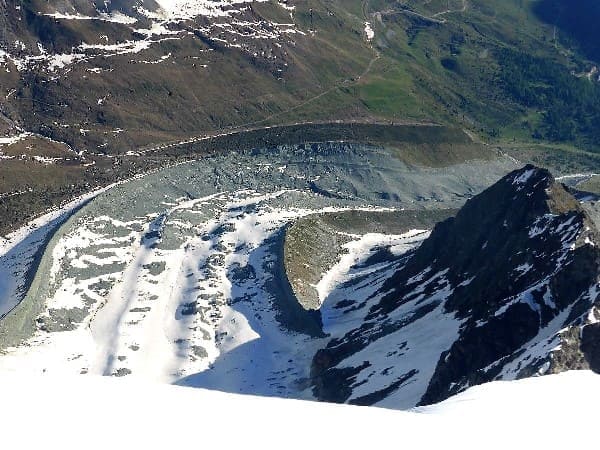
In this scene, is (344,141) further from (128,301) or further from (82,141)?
(128,301)

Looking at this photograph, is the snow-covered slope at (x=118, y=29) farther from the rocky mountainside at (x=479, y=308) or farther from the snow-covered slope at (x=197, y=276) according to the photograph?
the rocky mountainside at (x=479, y=308)

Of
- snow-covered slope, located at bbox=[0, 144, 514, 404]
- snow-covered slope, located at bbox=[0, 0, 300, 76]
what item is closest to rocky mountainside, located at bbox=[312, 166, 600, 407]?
snow-covered slope, located at bbox=[0, 144, 514, 404]

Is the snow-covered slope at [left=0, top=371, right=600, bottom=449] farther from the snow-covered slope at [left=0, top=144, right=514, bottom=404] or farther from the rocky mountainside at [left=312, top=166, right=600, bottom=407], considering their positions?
the snow-covered slope at [left=0, top=144, right=514, bottom=404]

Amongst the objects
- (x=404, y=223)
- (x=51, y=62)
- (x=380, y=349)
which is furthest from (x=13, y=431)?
(x=51, y=62)

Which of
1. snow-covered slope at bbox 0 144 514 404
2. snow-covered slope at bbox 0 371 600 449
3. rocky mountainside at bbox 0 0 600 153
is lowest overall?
snow-covered slope at bbox 0 144 514 404

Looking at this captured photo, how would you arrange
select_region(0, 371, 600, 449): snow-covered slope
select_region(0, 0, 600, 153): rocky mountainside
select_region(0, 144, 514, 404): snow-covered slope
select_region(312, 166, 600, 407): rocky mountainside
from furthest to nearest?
select_region(0, 0, 600, 153): rocky mountainside < select_region(0, 144, 514, 404): snow-covered slope < select_region(312, 166, 600, 407): rocky mountainside < select_region(0, 371, 600, 449): snow-covered slope

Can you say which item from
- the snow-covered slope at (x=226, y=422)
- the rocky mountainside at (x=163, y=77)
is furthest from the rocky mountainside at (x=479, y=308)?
the rocky mountainside at (x=163, y=77)
